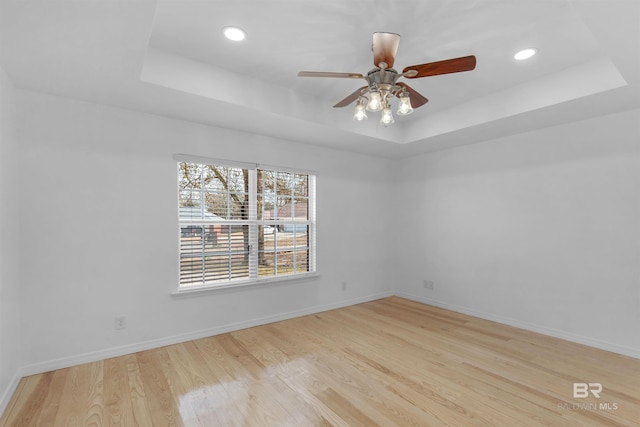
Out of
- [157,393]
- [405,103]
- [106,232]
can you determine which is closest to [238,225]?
[106,232]

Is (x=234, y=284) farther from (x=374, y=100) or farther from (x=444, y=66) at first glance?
(x=444, y=66)

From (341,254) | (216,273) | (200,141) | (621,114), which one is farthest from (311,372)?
(621,114)

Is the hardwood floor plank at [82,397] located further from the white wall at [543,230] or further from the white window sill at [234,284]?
the white wall at [543,230]

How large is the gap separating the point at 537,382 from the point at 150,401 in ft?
9.76

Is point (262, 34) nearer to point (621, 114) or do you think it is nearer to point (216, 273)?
point (216, 273)

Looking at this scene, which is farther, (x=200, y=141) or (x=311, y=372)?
(x=200, y=141)

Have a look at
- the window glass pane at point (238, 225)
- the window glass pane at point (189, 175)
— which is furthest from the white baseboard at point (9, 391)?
the window glass pane at point (189, 175)

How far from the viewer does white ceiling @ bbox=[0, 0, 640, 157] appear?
6.01ft

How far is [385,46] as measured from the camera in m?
2.07

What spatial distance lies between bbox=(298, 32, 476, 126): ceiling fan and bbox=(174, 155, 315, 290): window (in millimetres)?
1832

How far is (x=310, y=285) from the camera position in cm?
426

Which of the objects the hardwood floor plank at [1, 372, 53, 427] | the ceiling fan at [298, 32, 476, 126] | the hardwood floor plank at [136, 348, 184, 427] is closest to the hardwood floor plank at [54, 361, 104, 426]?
the hardwood floor plank at [1, 372, 53, 427]

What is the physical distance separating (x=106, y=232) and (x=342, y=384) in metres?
2.53

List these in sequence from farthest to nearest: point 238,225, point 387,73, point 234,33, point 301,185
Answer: point 301,185 → point 238,225 → point 234,33 → point 387,73
